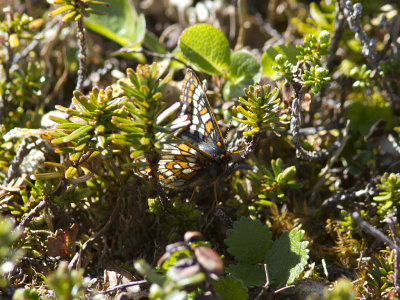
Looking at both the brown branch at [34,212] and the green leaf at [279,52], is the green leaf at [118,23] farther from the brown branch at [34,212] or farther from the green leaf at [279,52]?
the brown branch at [34,212]

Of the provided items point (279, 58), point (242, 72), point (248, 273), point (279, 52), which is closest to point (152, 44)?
point (242, 72)

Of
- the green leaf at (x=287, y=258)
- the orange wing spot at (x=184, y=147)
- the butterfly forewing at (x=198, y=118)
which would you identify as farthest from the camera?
the butterfly forewing at (x=198, y=118)

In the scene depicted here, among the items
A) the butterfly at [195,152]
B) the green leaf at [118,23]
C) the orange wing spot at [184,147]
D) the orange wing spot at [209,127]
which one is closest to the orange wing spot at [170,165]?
the butterfly at [195,152]

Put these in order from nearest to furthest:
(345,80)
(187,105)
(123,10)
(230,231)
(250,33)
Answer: (230,231) < (187,105) < (345,80) < (123,10) < (250,33)

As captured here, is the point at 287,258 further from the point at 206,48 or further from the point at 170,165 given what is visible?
the point at 206,48

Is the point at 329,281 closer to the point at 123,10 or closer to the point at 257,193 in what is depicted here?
the point at 257,193

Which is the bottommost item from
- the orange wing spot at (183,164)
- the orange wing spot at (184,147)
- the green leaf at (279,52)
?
the orange wing spot at (183,164)

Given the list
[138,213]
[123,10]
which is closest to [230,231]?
[138,213]
